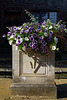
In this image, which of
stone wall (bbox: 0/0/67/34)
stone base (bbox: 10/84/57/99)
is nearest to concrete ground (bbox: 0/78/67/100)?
stone base (bbox: 10/84/57/99)

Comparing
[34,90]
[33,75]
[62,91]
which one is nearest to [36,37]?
[33,75]

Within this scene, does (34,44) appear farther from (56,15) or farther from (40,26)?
(56,15)

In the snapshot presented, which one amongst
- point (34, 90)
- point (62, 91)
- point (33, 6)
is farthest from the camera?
point (33, 6)

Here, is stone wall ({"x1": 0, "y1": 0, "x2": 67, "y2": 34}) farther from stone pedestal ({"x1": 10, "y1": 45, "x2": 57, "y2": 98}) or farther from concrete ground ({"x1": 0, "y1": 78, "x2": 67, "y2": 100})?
stone pedestal ({"x1": 10, "y1": 45, "x2": 57, "y2": 98})

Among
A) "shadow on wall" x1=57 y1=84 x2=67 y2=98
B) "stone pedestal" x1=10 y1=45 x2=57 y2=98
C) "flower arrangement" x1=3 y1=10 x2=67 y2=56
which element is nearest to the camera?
"flower arrangement" x1=3 y1=10 x2=67 y2=56

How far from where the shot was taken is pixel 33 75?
12.0 ft

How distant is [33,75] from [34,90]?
32 cm

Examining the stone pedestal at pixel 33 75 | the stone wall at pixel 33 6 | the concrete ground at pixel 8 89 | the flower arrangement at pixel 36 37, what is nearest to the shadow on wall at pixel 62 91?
the concrete ground at pixel 8 89

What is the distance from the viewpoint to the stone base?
3.62 metres

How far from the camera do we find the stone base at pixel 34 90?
3619 millimetres

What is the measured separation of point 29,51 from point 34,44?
233mm

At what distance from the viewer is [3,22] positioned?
9.24m

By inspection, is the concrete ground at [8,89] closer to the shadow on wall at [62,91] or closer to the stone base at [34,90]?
the shadow on wall at [62,91]

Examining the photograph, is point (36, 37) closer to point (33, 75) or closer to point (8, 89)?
point (33, 75)
